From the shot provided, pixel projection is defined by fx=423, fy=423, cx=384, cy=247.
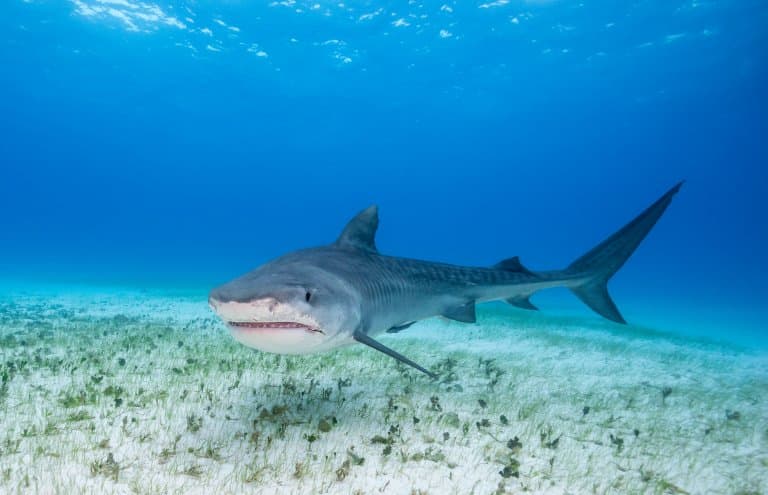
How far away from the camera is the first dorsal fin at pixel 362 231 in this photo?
5824mm

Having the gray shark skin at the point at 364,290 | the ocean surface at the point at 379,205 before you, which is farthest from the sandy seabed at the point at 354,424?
the gray shark skin at the point at 364,290

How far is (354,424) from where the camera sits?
4.64 m

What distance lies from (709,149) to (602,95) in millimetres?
47651

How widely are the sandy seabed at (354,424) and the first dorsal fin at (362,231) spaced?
1.99 metres

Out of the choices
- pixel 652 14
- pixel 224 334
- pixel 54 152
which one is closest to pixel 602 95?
pixel 652 14

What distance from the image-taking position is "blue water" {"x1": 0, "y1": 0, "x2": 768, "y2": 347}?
139 ft

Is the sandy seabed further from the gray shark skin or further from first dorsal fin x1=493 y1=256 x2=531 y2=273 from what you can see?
first dorsal fin x1=493 y1=256 x2=531 y2=273

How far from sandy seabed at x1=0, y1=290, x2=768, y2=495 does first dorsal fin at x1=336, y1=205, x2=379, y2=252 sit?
6.53 feet

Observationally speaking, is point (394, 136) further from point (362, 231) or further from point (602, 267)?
point (362, 231)

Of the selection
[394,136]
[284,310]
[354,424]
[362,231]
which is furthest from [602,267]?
[394,136]

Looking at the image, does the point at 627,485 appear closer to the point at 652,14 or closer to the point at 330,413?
the point at 330,413

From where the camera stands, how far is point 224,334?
11.0 metres

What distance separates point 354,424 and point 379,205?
121 ft

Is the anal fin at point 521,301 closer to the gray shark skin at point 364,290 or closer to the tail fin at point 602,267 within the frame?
the gray shark skin at point 364,290
